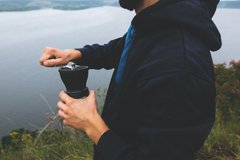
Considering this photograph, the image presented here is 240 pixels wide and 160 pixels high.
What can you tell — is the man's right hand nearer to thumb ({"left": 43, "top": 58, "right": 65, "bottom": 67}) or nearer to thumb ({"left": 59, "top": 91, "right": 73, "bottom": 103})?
thumb ({"left": 43, "top": 58, "right": 65, "bottom": 67})

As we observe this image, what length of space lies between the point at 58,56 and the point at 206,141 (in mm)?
2505

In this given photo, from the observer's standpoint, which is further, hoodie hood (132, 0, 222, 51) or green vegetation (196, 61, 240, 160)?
green vegetation (196, 61, 240, 160)

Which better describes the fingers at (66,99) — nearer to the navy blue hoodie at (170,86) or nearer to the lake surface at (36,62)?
the navy blue hoodie at (170,86)

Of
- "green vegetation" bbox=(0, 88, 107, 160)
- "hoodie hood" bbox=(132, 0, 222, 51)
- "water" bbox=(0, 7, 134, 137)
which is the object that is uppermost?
"hoodie hood" bbox=(132, 0, 222, 51)

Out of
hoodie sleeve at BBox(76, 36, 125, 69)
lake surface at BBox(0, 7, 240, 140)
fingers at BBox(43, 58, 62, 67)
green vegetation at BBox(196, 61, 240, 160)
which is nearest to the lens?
fingers at BBox(43, 58, 62, 67)

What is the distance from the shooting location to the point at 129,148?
2.81 ft

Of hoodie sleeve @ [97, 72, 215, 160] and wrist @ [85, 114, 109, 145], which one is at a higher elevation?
hoodie sleeve @ [97, 72, 215, 160]

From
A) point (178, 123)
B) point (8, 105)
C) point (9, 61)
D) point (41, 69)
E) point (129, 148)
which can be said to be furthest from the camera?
point (9, 61)

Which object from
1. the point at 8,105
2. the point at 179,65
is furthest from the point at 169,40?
the point at 8,105

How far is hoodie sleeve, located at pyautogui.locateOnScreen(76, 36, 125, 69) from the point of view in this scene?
1531 mm

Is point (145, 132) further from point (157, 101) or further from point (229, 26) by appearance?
point (229, 26)

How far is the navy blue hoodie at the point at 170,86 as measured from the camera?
27.4 inches

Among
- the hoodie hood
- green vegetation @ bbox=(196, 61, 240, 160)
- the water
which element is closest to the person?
the hoodie hood

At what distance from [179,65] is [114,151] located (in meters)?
0.50
